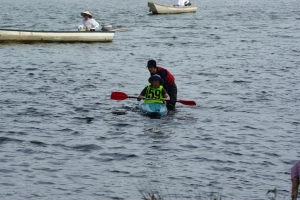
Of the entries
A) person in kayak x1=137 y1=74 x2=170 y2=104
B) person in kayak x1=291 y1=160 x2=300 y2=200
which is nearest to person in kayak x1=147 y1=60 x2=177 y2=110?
person in kayak x1=137 y1=74 x2=170 y2=104

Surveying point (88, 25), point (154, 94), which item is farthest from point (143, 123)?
point (88, 25)

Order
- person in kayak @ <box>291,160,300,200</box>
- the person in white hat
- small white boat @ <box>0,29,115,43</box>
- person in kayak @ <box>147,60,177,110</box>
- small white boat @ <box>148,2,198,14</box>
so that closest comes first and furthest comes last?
person in kayak @ <box>291,160,300,200</box>
person in kayak @ <box>147,60,177,110</box>
small white boat @ <box>0,29,115,43</box>
the person in white hat
small white boat @ <box>148,2,198,14</box>

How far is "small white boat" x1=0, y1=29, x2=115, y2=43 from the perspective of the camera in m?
35.0

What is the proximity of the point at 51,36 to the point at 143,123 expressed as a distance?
18184mm

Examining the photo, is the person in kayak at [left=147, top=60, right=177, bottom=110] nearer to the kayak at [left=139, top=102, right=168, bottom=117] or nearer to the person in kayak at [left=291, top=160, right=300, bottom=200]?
the kayak at [left=139, top=102, right=168, bottom=117]

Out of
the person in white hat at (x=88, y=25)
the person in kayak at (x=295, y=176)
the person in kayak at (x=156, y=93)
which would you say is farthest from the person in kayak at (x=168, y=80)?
the person in white hat at (x=88, y=25)

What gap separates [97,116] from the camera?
19734mm

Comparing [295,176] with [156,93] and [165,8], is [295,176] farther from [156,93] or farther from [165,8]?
[165,8]

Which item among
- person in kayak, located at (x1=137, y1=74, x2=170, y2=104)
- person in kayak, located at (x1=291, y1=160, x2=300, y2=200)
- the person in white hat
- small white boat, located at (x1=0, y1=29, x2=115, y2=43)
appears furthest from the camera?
the person in white hat

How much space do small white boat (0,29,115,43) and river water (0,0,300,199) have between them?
0.40 metres

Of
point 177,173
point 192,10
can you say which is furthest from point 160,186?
point 192,10

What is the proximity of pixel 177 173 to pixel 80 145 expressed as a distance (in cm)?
305

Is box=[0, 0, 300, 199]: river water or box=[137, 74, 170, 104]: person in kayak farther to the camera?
box=[137, 74, 170, 104]: person in kayak

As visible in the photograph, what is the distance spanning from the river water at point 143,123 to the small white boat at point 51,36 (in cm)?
40
